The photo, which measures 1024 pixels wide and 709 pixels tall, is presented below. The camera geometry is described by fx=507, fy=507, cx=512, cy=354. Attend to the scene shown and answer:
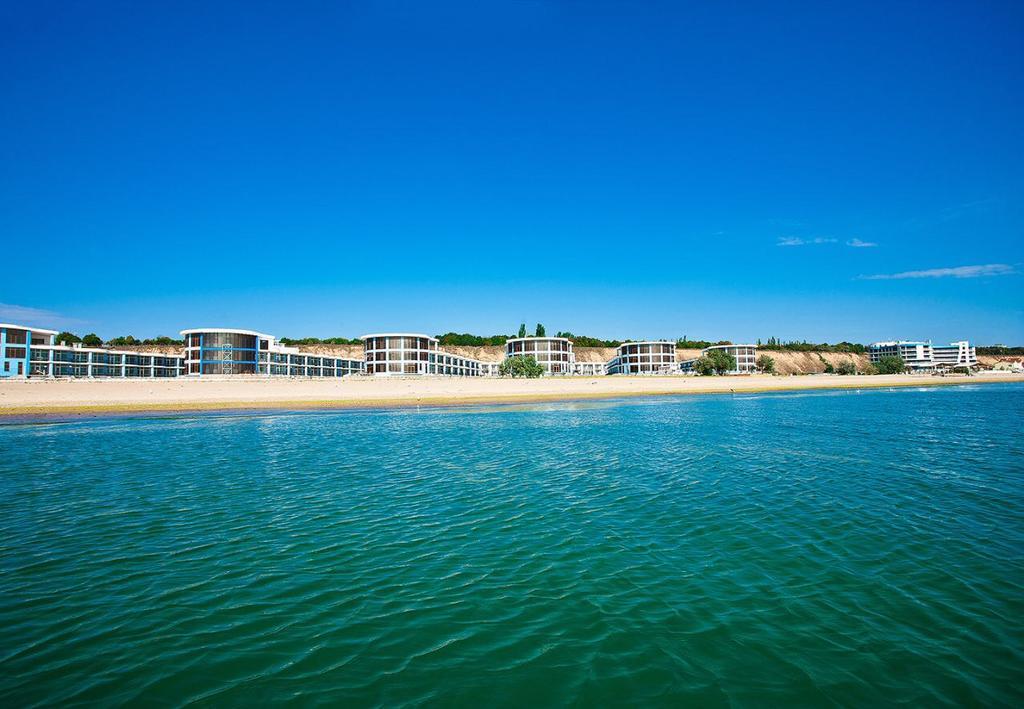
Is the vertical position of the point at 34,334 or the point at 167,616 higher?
the point at 34,334

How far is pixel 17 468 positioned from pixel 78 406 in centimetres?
4077

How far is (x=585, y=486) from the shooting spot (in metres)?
17.3

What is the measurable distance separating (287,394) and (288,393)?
647 millimetres

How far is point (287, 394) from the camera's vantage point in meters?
68.0

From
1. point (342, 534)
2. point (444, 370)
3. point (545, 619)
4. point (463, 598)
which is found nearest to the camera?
point (545, 619)

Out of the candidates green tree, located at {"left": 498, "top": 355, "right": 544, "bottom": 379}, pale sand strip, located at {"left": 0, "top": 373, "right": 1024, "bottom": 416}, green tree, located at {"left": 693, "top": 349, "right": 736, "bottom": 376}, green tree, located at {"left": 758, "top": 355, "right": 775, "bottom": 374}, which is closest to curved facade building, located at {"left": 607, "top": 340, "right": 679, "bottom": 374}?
green tree, located at {"left": 693, "top": 349, "right": 736, "bottom": 376}

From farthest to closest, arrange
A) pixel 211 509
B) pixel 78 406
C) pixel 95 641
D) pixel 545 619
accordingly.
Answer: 1. pixel 78 406
2. pixel 211 509
3. pixel 545 619
4. pixel 95 641

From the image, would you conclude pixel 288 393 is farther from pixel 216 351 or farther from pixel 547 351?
pixel 547 351

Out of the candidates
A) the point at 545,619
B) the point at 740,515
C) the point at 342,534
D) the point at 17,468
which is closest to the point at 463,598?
the point at 545,619

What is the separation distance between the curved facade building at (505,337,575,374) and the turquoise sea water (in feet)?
431

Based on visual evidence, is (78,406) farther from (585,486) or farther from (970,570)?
(970,570)

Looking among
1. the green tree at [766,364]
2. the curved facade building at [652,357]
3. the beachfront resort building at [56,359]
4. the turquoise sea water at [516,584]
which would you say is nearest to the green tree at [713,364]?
the curved facade building at [652,357]

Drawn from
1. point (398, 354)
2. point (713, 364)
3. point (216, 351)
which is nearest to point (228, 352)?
point (216, 351)

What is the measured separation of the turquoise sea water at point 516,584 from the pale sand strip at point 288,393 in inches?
1627
